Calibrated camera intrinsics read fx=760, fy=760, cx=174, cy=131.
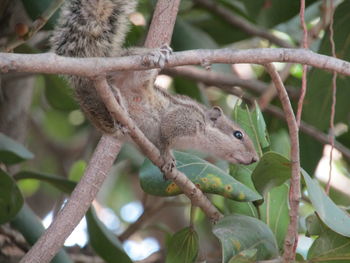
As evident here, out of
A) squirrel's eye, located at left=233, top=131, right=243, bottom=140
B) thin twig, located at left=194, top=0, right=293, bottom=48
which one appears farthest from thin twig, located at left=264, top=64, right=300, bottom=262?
thin twig, located at left=194, top=0, right=293, bottom=48

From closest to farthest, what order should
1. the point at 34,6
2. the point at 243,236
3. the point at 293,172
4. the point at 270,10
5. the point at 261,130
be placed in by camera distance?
the point at 293,172, the point at 243,236, the point at 261,130, the point at 34,6, the point at 270,10

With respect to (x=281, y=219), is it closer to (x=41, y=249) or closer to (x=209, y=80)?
(x=41, y=249)

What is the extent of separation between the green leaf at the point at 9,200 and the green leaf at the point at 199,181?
1.71 ft

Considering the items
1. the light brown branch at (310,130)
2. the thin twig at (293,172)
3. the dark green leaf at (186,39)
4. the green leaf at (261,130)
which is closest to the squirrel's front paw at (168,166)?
the green leaf at (261,130)

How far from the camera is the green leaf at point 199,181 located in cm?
251

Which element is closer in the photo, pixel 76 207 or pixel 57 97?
pixel 76 207

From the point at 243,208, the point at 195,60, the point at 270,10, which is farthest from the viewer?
the point at 270,10

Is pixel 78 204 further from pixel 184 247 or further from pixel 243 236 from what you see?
pixel 243 236

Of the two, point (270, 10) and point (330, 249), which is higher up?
point (270, 10)

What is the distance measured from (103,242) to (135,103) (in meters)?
0.66

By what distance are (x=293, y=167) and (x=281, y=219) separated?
59 centimetres

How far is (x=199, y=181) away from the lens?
2.59 metres

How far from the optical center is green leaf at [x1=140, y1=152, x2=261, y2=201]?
2506 millimetres

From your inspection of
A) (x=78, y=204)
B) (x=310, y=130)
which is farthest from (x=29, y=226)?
(x=310, y=130)
